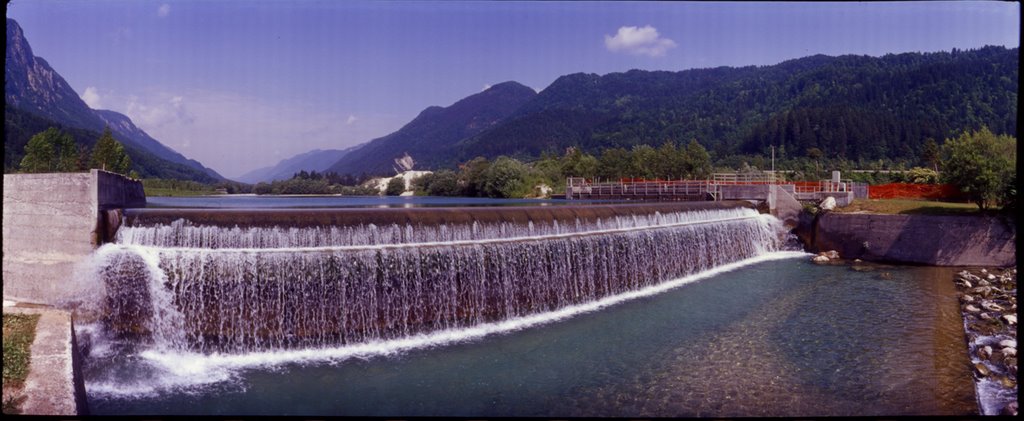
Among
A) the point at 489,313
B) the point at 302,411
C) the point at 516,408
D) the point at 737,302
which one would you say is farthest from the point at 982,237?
the point at 302,411

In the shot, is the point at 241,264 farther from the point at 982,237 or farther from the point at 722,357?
the point at 982,237

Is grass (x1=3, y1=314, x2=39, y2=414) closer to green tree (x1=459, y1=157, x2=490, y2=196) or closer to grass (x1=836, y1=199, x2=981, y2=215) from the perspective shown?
grass (x1=836, y1=199, x2=981, y2=215)

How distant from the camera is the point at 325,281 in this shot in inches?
432

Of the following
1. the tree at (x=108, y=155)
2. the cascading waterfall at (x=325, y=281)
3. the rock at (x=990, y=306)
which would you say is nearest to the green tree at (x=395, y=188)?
the tree at (x=108, y=155)

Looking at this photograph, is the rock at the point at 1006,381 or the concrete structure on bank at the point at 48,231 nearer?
the rock at the point at 1006,381

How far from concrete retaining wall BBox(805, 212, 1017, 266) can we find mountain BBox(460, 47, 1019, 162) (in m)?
72.0

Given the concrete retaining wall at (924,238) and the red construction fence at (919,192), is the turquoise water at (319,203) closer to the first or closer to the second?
the concrete retaining wall at (924,238)

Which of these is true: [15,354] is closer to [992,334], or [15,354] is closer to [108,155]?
[992,334]

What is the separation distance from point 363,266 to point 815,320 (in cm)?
945

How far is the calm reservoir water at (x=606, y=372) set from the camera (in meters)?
7.91

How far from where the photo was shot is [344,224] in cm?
1177

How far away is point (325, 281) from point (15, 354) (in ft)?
15.5

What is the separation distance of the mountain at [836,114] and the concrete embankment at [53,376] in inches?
3711

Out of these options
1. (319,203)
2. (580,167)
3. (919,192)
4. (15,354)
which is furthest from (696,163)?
(15,354)
